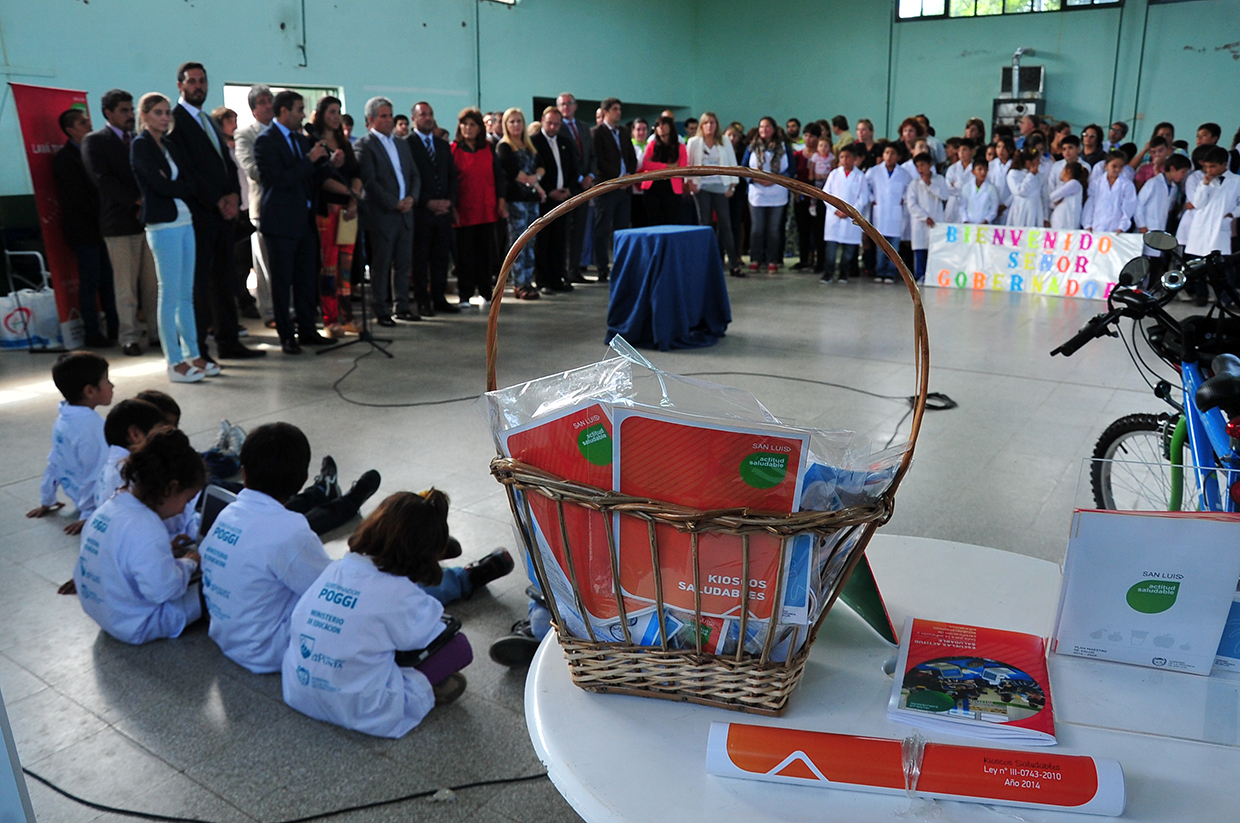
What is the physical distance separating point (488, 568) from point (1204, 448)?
5.75 ft

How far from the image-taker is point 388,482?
3.37 metres

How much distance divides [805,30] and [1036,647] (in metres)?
14.6

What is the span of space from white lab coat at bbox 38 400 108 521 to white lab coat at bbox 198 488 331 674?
3.60 ft

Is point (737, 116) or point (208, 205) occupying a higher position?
point (737, 116)

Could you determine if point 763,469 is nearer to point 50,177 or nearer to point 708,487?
point 708,487

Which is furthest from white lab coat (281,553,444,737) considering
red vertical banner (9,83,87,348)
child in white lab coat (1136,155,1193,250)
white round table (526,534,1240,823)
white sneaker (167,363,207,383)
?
child in white lab coat (1136,155,1193,250)

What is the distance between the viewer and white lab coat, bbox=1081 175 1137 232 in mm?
7898

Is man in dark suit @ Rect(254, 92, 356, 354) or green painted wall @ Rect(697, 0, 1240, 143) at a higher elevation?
green painted wall @ Rect(697, 0, 1240, 143)

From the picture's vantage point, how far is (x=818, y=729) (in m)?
0.86

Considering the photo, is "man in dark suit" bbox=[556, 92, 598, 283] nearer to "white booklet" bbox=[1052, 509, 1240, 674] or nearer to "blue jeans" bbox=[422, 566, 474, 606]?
"blue jeans" bbox=[422, 566, 474, 606]

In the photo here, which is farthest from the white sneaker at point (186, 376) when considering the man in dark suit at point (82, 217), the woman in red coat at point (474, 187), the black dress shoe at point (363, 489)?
the woman in red coat at point (474, 187)

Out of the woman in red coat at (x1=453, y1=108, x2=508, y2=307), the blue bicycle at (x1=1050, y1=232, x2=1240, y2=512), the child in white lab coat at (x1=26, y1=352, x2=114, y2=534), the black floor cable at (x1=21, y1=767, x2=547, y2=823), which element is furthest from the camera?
the woman in red coat at (x1=453, y1=108, x2=508, y2=307)

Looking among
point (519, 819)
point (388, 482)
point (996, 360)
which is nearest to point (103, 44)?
point (388, 482)

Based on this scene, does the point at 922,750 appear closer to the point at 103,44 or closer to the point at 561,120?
the point at 561,120
